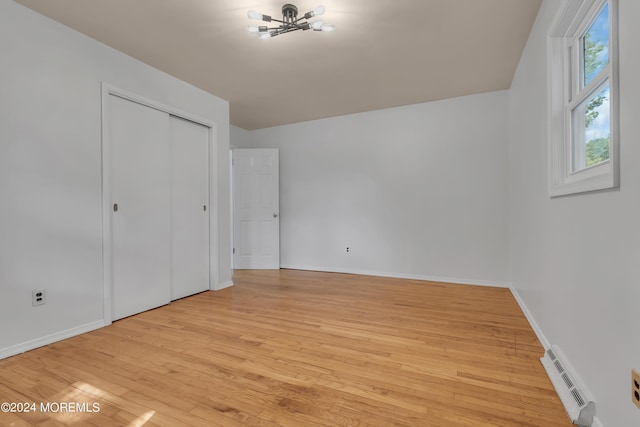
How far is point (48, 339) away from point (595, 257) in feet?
11.7

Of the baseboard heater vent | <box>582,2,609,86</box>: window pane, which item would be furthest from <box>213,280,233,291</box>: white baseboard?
<box>582,2,609,86</box>: window pane

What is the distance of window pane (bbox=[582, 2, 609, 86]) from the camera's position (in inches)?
56.9

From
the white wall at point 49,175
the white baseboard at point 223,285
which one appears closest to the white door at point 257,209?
the white baseboard at point 223,285

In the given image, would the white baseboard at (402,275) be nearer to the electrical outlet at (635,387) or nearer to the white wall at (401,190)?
the white wall at (401,190)

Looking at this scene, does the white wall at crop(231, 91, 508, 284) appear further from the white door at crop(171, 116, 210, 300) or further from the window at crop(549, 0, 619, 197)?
the window at crop(549, 0, 619, 197)

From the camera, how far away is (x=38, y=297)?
7.23 ft

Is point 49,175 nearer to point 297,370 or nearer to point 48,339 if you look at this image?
point 48,339

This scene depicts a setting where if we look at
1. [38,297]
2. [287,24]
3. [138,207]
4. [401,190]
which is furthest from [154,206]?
[401,190]

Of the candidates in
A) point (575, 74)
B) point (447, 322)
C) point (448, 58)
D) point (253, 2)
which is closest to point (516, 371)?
point (447, 322)

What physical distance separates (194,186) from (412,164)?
308 centimetres

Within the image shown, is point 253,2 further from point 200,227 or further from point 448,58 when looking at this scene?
point 200,227

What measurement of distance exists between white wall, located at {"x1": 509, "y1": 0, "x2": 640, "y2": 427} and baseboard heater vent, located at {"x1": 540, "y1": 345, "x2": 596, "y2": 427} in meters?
0.06

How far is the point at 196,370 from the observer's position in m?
1.86

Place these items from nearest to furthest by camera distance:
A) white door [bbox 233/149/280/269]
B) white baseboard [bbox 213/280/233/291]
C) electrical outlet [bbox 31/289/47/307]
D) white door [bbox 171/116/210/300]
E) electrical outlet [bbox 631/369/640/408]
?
1. electrical outlet [bbox 631/369/640/408]
2. electrical outlet [bbox 31/289/47/307]
3. white door [bbox 171/116/210/300]
4. white baseboard [bbox 213/280/233/291]
5. white door [bbox 233/149/280/269]
